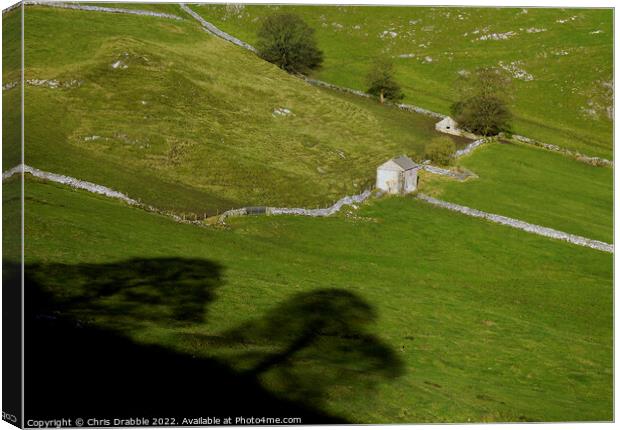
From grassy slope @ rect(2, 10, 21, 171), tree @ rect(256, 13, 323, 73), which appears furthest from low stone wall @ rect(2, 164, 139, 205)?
tree @ rect(256, 13, 323, 73)

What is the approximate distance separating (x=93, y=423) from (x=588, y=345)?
27460 mm

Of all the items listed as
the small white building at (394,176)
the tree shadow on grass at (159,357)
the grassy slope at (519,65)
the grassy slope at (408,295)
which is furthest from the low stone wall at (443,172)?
the tree shadow on grass at (159,357)

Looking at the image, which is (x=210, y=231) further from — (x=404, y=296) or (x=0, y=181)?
(x=0, y=181)

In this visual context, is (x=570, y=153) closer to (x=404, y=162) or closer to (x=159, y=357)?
(x=404, y=162)

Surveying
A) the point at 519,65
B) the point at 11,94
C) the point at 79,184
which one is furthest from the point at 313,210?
the point at 519,65

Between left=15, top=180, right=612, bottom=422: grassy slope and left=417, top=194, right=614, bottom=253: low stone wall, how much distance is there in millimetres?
1012

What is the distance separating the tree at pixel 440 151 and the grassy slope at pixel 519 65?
9.98m

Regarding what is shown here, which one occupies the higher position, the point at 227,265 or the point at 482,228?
the point at 227,265

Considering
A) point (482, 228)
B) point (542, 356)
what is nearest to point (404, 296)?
point (542, 356)

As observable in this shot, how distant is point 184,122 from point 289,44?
15.3 meters

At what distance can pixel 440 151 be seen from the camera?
79.2m

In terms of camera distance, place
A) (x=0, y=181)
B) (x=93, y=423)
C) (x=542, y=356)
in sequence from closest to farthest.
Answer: (x=93, y=423) < (x=0, y=181) < (x=542, y=356)

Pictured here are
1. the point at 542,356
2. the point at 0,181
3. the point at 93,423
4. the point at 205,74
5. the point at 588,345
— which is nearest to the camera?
the point at 93,423

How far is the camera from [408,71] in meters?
91.1
